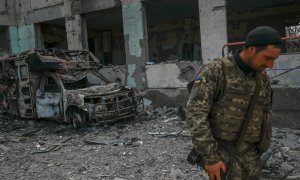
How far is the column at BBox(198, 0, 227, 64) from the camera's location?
10.5m

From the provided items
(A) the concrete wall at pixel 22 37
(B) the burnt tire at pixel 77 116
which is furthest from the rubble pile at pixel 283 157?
(A) the concrete wall at pixel 22 37

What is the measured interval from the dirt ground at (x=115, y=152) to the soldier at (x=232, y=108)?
2.44 metres

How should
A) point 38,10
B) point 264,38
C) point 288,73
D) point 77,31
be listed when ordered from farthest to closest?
1. point 38,10
2. point 77,31
3. point 288,73
4. point 264,38

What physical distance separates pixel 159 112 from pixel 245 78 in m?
8.23

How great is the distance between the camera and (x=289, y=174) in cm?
504

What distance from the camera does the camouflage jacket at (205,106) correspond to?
2549 mm

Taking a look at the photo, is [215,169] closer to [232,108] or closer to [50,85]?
[232,108]

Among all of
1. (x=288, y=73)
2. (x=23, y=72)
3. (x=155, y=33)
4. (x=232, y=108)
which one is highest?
(x=155, y=33)

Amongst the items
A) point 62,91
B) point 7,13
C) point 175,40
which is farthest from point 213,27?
point 7,13

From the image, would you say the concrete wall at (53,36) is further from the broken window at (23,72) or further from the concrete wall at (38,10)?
the broken window at (23,72)

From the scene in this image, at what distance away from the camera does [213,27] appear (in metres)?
10.7

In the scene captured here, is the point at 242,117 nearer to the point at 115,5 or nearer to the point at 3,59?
the point at 3,59

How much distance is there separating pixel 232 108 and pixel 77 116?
6.65 meters

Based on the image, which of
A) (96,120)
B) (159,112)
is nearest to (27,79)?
(96,120)
